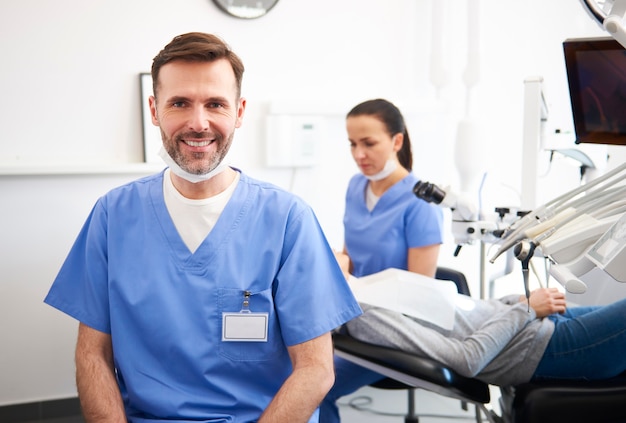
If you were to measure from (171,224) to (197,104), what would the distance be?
249 mm

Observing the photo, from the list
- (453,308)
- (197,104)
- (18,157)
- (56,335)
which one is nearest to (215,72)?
(197,104)

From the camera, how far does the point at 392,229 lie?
2352mm

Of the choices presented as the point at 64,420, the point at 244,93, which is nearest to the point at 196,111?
the point at 244,93

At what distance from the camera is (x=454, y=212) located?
2.00 m

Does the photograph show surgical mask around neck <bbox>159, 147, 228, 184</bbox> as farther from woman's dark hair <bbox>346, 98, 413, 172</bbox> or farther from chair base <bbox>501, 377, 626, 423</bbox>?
woman's dark hair <bbox>346, 98, 413, 172</bbox>

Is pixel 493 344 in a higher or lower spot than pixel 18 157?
lower

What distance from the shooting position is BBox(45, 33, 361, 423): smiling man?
1.39 m

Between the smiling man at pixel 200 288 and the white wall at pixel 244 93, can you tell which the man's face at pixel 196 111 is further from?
the white wall at pixel 244 93

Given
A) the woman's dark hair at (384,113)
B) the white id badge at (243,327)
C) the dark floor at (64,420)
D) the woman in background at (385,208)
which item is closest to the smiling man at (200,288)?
the white id badge at (243,327)

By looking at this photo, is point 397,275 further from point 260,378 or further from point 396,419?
point 396,419

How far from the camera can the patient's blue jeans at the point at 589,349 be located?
1811 millimetres

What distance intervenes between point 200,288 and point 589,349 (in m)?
1.03

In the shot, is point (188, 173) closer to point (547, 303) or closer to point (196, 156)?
point (196, 156)

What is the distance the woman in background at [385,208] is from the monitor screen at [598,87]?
1.00 meters
